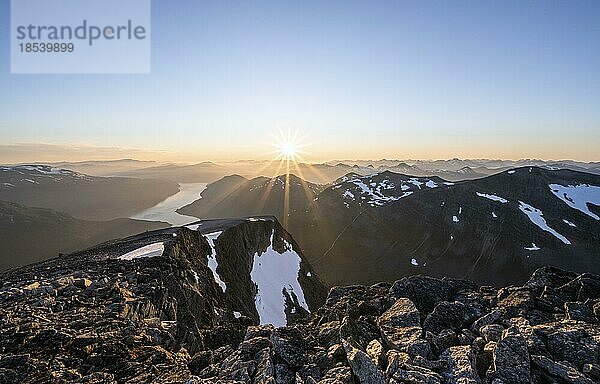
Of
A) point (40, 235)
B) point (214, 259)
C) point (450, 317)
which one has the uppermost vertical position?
point (450, 317)

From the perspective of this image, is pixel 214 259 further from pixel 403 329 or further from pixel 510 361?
pixel 510 361

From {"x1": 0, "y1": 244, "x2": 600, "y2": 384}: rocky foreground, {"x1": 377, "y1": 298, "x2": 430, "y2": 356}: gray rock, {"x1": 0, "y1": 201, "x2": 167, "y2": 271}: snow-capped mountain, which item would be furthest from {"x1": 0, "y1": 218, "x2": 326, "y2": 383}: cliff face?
{"x1": 0, "y1": 201, "x2": 167, "y2": 271}: snow-capped mountain

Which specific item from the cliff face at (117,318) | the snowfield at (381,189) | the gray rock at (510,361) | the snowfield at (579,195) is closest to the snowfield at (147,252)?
the cliff face at (117,318)

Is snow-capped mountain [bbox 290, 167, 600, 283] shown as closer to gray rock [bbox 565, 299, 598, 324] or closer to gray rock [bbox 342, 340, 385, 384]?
gray rock [bbox 565, 299, 598, 324]

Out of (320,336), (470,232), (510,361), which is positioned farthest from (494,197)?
(510,361)

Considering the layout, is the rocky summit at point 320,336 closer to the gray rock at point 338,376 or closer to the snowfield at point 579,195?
the gray rock at point 338,376

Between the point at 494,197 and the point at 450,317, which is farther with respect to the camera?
the point at 494,197

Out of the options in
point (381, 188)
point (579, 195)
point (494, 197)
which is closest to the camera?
point (579, 195)
